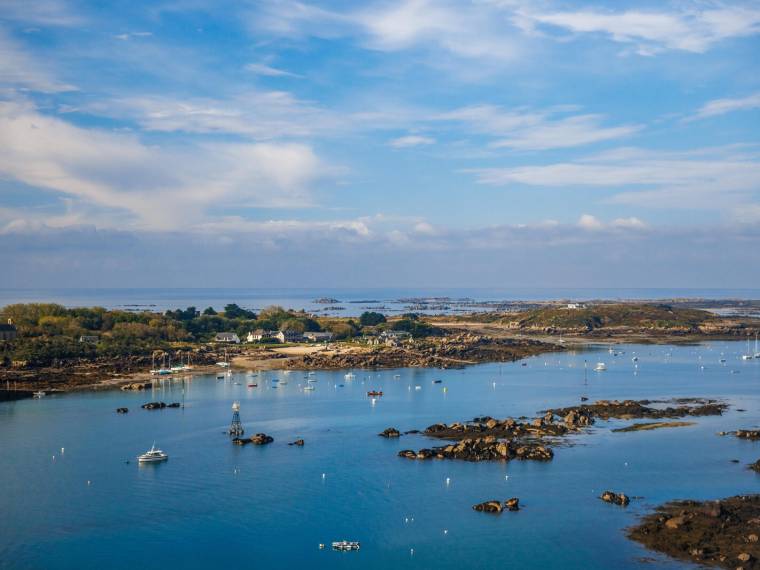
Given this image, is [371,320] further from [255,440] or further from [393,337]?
[255,440]

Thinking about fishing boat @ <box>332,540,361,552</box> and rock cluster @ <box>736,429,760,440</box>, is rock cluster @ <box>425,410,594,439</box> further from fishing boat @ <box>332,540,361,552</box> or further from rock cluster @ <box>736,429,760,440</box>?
fishing boat @ <box>332,540,361,552</box>

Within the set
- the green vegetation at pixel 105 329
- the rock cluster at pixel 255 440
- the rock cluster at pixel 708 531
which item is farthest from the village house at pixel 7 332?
the rock cluster at pixel 708 531

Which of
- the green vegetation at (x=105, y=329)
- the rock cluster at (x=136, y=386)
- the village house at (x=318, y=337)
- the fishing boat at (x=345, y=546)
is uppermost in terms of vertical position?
the green vegetation at (x=105, y=329)

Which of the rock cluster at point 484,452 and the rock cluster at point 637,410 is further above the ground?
the rock cluster at point 637,410

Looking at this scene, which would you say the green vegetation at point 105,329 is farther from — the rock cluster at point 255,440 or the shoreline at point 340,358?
the rock cluster at point 255,440

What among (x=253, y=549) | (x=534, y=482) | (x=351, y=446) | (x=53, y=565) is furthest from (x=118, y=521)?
(x=534, y=482)
